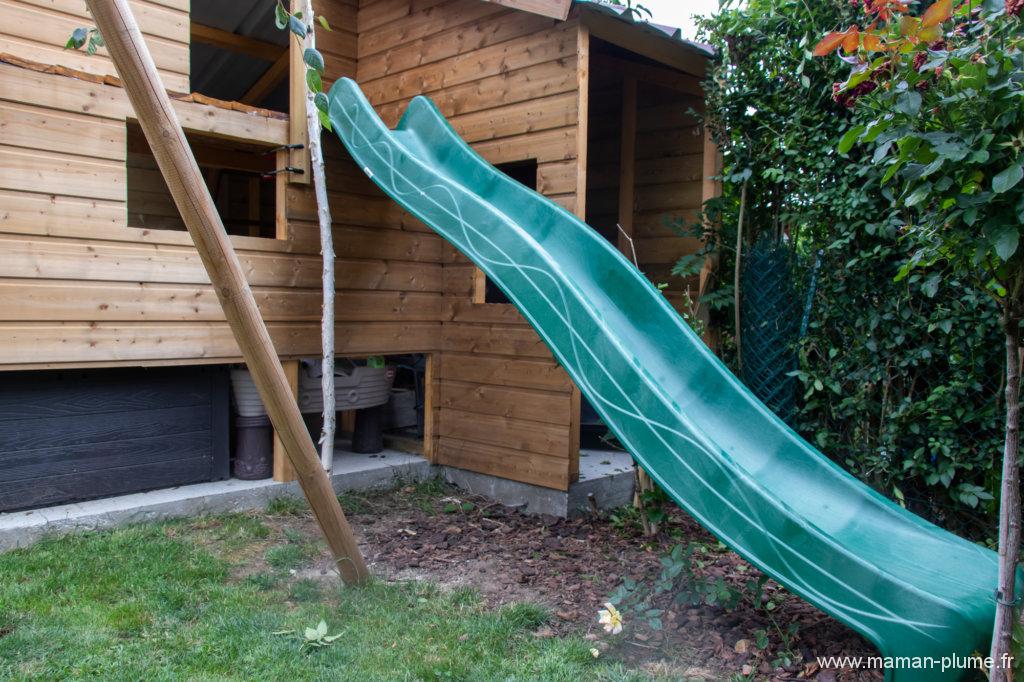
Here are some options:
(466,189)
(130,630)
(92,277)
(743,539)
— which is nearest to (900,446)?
(743,539)

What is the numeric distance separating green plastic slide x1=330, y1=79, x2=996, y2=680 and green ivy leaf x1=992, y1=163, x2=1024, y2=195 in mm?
1374

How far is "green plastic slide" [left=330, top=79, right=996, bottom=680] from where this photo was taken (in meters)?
2.61

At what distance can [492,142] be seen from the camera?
5285mm

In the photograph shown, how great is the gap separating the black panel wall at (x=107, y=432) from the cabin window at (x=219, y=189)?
266cm

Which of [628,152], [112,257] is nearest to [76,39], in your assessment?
[112,257]

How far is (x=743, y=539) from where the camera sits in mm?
2883

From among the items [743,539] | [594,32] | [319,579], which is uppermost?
[594,32]

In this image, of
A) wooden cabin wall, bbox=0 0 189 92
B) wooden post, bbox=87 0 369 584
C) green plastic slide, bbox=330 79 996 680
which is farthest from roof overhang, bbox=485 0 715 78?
wooden post, bbox=87 0 369 584

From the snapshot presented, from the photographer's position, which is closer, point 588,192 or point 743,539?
point 743,539

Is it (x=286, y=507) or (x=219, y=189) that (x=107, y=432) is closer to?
(x=286, y=507)

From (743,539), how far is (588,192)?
16.6 feet

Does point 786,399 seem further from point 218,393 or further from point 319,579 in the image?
point 218,393

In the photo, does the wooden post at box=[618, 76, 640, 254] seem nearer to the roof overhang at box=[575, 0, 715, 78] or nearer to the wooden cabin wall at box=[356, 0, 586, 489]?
the roof overhang at box=[575, 0, 715, 78]

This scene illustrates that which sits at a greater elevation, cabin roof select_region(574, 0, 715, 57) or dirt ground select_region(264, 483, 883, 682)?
cabin roof select_region(574, 0, 715, 57)
